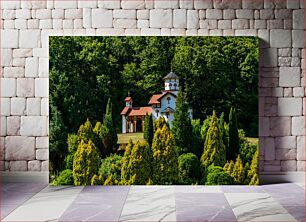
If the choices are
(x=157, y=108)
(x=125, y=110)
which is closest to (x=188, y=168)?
(x=157, y=108)

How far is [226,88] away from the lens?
22.4 ft

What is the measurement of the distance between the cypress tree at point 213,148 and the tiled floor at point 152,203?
35 centimetres

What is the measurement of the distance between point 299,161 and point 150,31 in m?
2.73

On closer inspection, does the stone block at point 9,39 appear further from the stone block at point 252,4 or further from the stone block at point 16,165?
the stone block at point 252,4

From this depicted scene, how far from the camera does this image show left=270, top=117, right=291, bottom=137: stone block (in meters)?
6.89

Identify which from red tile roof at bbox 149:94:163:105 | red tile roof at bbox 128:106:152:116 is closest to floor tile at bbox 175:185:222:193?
red tile roof at bbox 128:106:152:116

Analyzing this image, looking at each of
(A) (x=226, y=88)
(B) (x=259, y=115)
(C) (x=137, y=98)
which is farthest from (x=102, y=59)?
(B) (x=259, y=115)

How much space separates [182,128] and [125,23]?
5.38 ft

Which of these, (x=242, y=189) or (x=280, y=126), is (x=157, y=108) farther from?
(x=280, y=126)

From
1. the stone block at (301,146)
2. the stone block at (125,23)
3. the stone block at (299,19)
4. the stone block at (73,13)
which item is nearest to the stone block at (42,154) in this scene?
the stone block at (73,13)

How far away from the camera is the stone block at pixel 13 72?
22.6 feet

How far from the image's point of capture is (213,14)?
22.5 feet

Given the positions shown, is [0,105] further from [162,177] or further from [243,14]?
[243,14]

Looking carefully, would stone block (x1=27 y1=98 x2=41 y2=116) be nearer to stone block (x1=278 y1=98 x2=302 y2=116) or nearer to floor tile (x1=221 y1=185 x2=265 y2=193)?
floor tile (x1=221 y1=185 x2=265 y2=193)
